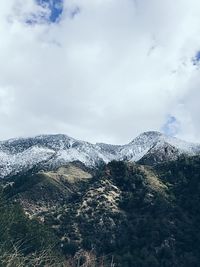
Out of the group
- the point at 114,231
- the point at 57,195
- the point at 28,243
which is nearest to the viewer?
the point at 28,243

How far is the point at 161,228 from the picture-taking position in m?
131

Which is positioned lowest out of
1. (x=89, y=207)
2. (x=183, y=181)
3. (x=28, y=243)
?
(x=28, y=243)

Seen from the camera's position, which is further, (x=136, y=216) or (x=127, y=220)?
(x=136, y=216)

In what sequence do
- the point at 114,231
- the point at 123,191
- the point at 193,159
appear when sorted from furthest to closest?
the point at 193,159 → the point at 123,191 → the point at 114,231

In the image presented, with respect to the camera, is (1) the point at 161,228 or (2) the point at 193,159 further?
(2) the point at 193,159

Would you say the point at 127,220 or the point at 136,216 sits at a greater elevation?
the point at 136,216

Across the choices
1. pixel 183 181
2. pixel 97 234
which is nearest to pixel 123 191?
pixel 183 181

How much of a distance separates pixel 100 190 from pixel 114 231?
887 inches

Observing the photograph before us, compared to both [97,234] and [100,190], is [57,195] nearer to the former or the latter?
[100,190]

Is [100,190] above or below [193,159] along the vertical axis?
below

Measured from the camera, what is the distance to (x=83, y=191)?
532 feet

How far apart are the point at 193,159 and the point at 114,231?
4744 cm

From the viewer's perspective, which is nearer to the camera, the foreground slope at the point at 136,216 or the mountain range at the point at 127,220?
the mountain range at the point at 127,220

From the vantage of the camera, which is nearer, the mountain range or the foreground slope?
the mountain range
